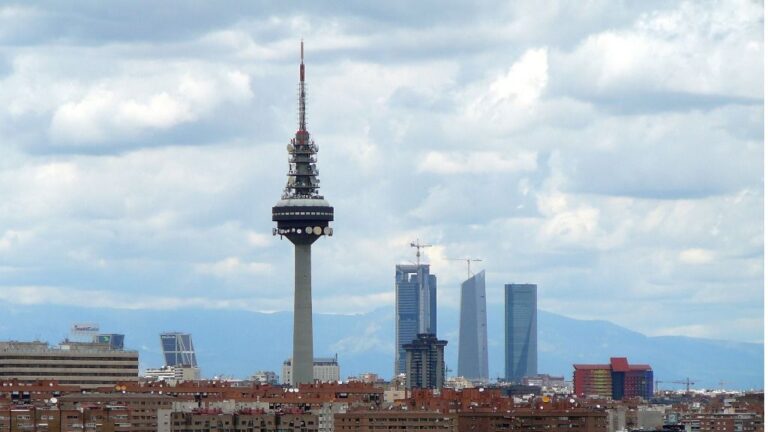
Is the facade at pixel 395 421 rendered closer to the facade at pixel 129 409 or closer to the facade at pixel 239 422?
the facade at pixel 239 422

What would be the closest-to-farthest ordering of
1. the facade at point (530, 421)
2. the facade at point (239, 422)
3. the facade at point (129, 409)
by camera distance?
the facade at point (129, 409), the facade at point (239, 422), the facade at point (530, 421)

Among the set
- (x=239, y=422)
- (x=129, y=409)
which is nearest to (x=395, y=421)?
(x=239, y=422)

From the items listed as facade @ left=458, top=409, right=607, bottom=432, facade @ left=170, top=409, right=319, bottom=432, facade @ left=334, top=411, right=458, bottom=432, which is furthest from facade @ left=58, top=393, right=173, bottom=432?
facade @ left=458, top=409, right=607, bottom=432

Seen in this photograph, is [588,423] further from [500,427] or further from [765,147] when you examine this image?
[765,147]

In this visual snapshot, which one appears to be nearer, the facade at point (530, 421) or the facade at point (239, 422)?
the facade at point (239, 422)

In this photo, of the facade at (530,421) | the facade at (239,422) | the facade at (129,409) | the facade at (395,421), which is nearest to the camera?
the facade at (129,409)

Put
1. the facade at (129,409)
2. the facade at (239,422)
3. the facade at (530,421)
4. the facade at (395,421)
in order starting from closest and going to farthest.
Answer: the facade at (129,409), the facade at (239,422), the facade at (395,421), the facade at (530,421)

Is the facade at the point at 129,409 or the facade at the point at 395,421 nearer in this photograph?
the facade at the point at 129,409

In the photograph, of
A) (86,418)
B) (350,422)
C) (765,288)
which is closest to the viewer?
(765,288)

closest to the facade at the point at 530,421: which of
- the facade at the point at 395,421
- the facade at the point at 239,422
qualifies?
the facade at the point at 395,421

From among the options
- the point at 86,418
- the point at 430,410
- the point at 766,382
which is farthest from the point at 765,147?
the point at 430,410

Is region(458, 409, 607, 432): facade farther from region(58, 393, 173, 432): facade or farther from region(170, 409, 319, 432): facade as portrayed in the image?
region(58, 393, 173, 432): facade

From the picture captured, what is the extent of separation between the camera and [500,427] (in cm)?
19688

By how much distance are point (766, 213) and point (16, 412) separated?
13906cm
